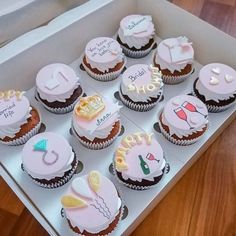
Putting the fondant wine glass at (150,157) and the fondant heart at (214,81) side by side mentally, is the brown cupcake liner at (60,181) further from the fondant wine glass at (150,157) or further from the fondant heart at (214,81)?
the fondant heart at (214,81)

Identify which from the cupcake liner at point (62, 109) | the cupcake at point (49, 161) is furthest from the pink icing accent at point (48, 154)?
the cupcake liner at point (62, 109)

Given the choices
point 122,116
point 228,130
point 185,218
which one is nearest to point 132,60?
point 122,116

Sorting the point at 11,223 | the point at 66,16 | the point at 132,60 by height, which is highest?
the point at 66,16

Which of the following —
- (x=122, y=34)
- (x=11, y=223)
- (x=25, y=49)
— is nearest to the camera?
(x=11, y=223)

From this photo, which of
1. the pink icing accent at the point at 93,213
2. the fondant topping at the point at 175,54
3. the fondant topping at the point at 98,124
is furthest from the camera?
the fondant topping at the point at 175,54

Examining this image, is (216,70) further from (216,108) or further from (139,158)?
(139,158)

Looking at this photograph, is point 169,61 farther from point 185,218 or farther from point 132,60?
point 185,218
